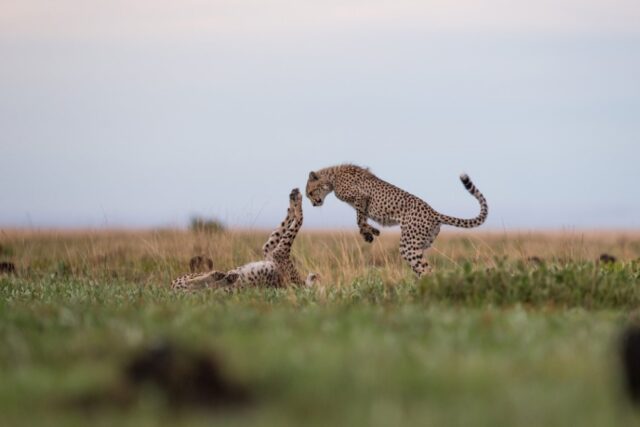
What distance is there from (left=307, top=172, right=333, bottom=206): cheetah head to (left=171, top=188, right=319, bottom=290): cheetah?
6.04 ft

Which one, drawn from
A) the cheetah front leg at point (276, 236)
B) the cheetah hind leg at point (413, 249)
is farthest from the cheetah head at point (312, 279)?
the cheetah hind leg at point (413, 249)

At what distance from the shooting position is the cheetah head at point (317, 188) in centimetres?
1812

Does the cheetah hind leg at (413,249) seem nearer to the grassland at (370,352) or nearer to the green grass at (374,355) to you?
the grassland at (370,352)

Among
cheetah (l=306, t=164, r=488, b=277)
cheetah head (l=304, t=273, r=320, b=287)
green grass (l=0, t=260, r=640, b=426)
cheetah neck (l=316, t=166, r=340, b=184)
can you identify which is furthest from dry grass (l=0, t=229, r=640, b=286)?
green grass (l=0, t=260, r=640, b=426)

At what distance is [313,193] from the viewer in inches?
715

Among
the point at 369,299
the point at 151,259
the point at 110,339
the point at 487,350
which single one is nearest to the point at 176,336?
the point at 110,339

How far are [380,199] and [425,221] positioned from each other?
0.82 m

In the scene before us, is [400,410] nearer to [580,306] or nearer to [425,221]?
[580,306]

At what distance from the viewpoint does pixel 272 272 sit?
15.0 m

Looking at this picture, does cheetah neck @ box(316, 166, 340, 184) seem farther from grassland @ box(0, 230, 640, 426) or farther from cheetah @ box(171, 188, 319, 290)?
grassland @ box(0, 230, 640, 426)

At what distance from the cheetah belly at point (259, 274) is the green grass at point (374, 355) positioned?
11.7 ft

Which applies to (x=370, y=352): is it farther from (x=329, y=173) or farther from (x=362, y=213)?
(x=329, y=173)

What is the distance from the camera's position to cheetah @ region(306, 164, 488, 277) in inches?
680

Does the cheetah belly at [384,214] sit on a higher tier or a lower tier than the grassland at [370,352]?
higher
